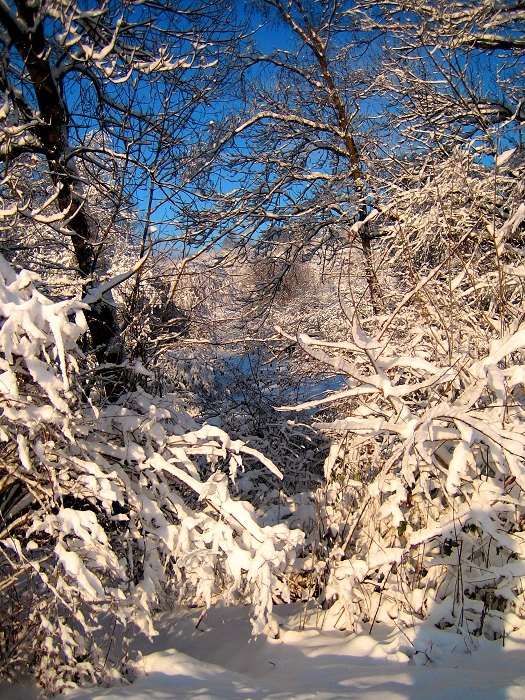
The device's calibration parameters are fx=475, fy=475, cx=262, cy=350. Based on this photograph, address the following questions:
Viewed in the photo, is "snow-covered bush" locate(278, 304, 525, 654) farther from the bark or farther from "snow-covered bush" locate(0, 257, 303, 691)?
the bark

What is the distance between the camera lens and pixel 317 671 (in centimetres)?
202

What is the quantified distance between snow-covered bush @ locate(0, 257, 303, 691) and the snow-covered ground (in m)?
0.16

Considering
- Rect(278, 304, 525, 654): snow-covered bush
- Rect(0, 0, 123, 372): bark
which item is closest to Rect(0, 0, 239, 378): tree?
Rect(0, 0, 123, 372): bark

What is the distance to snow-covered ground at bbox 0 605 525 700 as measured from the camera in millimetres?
1754

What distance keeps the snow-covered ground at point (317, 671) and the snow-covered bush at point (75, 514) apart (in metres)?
0.16

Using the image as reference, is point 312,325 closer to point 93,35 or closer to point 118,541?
point 93,35

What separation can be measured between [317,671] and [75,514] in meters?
1.25

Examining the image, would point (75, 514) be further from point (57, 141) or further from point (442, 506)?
point (57, 141)

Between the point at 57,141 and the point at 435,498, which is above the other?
the point at 57,141

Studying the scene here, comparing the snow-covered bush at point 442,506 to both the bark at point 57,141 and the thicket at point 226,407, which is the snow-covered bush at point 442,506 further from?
the bark at point 57,141

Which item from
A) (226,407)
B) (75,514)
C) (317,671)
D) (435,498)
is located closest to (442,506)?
(435,498)

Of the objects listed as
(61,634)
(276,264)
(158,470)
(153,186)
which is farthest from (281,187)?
(61,634)

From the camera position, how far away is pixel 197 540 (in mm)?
2344

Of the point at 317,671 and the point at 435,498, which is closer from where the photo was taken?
the point at 317,671
